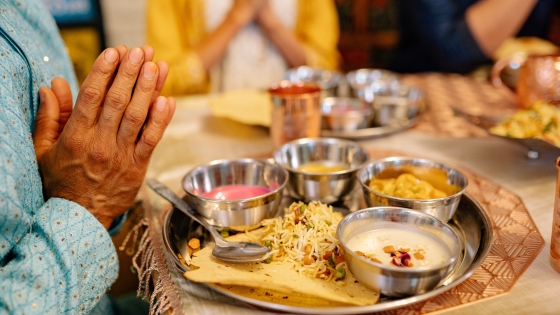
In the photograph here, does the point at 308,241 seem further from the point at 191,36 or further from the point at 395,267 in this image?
the point at 191,36

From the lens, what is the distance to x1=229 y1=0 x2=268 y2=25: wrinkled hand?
3.24 metres

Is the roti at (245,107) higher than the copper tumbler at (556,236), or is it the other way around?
the roti at (245,107)

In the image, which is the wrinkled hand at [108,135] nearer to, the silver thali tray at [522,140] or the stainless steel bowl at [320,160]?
the stainless steel bowl at [320,160]

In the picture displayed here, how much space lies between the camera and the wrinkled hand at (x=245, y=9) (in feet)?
10.6

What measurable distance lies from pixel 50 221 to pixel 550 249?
127cm

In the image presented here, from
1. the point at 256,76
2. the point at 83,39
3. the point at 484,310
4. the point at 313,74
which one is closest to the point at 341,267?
the point at 484,310

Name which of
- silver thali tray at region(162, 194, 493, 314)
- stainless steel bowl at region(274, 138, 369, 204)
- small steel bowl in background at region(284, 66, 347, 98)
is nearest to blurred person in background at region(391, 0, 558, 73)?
small steel bowl in background at region(284, 66, 347, 98)

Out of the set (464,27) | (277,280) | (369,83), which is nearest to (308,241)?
(277,280)

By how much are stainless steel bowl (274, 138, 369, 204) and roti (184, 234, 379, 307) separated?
0.41m

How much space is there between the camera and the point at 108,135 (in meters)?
1.17

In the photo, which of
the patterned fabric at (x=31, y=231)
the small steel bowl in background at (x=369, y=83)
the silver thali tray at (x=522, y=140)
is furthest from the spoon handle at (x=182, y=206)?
the small steel bowl in background at (x=369, y=83)

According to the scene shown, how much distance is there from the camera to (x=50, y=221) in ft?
3.48

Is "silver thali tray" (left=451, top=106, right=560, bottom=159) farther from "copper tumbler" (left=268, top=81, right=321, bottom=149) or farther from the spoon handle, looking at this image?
the spoon handle

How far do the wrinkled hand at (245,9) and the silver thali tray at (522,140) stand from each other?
1887 mm
